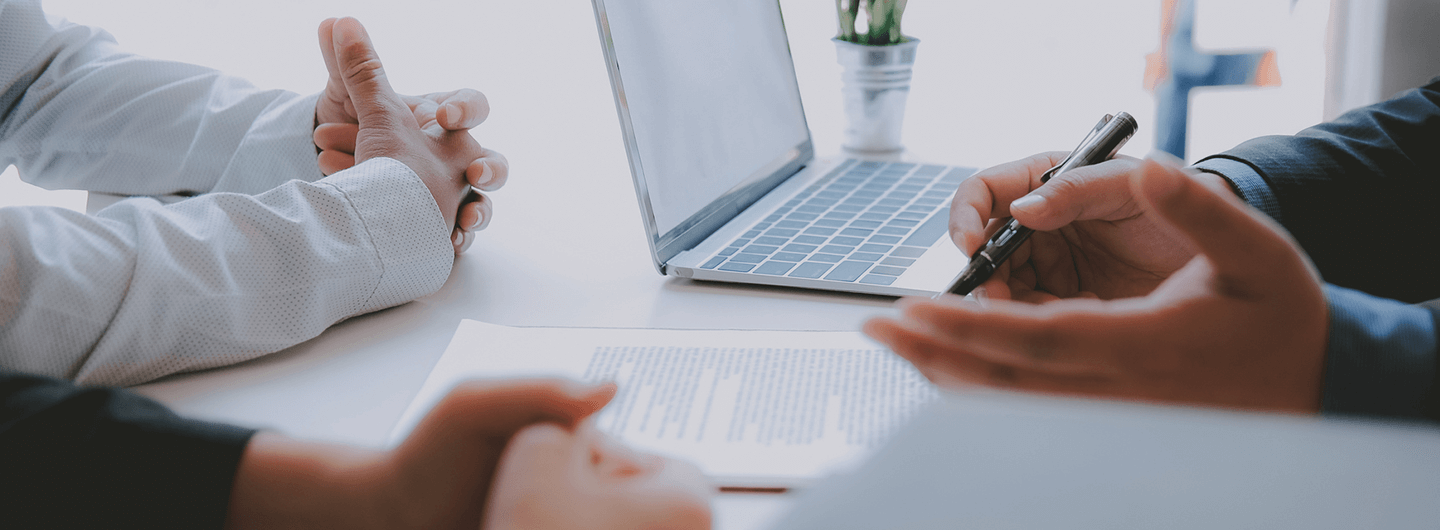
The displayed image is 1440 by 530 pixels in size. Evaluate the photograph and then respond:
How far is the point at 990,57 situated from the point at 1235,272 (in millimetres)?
1179

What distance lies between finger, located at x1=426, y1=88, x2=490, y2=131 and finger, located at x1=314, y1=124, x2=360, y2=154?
3.7 inches

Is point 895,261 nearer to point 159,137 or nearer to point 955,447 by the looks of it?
point 955,447

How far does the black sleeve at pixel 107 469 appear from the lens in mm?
353

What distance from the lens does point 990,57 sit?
144 centimetres

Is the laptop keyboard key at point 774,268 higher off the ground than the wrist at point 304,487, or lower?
lower

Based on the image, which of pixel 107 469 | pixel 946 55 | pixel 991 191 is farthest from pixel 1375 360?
pixel 946 55

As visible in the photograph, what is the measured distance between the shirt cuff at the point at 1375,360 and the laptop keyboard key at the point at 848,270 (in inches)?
12.5

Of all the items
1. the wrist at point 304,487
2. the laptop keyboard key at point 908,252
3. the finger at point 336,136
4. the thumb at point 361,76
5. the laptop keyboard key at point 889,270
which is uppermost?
the thumb at point 361,76

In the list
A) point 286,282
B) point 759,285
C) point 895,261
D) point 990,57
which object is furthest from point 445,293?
point 990,57

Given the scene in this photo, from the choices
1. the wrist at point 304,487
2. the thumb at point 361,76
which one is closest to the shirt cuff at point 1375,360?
the wrist at point 304,487

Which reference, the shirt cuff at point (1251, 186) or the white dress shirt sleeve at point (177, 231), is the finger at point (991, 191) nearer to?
the shirt cuff at point (1251, 186)

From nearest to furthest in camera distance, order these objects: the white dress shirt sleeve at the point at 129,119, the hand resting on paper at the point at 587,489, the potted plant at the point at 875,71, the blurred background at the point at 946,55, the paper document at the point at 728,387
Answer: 1. the hand resting on paper at the point at 587,489
2. the paper document at the point at 728,387
3. the white dress shirt sleeve at the point at 129,119
4. the potted plant at the point at 875,71
5. the blurred background at the point at 946,55

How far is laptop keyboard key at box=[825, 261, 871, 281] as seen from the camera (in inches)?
25.9

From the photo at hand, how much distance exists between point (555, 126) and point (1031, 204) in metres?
0.84
